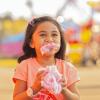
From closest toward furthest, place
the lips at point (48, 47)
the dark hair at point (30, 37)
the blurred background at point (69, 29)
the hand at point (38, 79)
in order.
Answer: the hand at point (38, 79) → the lips at point (48, 47) → the dark hair at point (30, 37) → the blurred background at point (69, 29)

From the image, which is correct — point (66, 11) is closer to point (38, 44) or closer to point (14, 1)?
point (14, 1)

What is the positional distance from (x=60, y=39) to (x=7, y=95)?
13.3 feet

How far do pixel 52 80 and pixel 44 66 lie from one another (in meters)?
0.19

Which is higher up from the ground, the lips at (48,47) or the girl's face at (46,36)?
the girl's face at (46,36)

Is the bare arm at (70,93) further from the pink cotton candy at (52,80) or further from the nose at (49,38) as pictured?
the nose at (49,38)

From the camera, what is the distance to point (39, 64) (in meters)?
2.02

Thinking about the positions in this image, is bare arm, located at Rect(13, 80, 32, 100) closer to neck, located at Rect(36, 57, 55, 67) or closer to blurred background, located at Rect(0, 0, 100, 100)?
neck, located at Rect(36, 57, 55, 67)

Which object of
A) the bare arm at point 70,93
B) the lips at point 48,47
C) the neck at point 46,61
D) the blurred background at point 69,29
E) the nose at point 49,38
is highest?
the blurred background at point 69,29

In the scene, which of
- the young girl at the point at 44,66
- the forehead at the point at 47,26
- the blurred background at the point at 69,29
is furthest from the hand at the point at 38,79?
the blurred background at the point at 69,29

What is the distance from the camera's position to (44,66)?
2000mm

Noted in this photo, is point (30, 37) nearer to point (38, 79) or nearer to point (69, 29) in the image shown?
point (38, 79)

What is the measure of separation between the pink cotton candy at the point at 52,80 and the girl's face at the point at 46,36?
16 centimetres

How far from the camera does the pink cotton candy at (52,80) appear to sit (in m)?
1.82

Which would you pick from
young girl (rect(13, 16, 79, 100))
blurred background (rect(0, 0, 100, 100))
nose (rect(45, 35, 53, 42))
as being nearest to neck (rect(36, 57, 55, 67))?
young girl (rect(13, 16, 79, 100))
